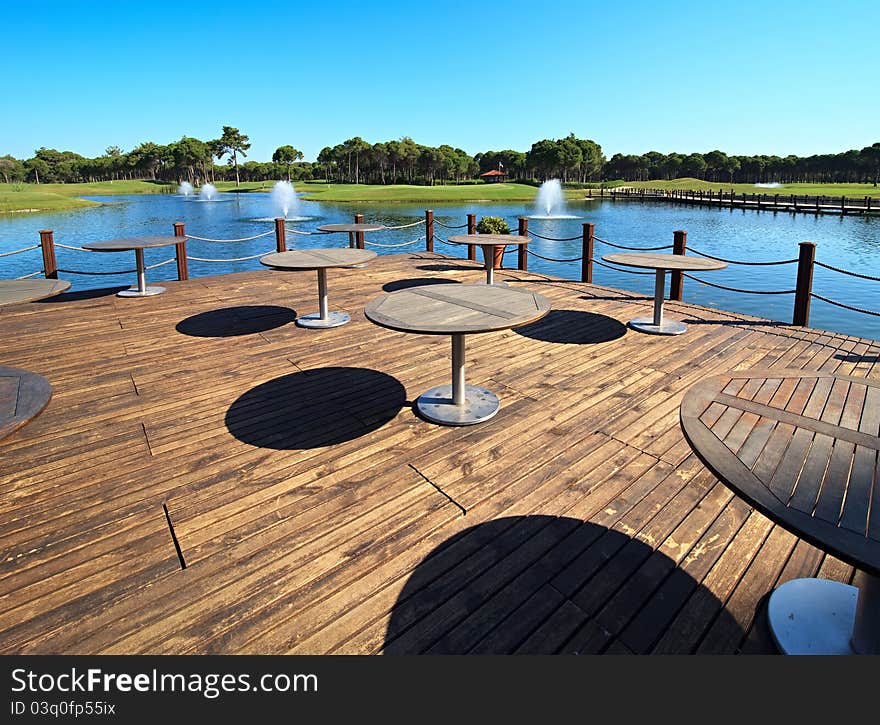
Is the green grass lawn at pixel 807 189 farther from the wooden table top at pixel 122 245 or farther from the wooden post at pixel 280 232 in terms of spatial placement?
the wooden table top at pixel 122 245

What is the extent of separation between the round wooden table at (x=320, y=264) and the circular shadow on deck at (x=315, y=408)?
1642 millimetres

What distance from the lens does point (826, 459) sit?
1.90 metres

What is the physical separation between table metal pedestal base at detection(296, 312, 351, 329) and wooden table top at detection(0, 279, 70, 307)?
264 centimetres

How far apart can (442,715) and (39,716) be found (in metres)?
1.36

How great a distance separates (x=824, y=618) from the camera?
2.17m

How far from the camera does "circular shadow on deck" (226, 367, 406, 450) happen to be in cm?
383

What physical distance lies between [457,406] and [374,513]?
1472 millimetres

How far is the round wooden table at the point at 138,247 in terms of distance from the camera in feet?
24.5

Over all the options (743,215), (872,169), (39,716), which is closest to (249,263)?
(39,716)

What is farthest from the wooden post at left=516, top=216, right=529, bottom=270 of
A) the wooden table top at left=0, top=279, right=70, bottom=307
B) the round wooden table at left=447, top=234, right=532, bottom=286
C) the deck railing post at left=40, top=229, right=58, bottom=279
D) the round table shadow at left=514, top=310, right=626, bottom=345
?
the deck railing post at left=40, top=229, right=58, bottom=279

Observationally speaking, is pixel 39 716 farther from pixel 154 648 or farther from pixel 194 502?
pixel 194 502

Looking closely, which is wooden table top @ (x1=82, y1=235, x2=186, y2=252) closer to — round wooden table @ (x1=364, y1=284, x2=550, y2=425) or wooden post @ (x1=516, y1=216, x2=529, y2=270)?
round wooden table @ (x1=364, y1=284, x2=550, y2=425)

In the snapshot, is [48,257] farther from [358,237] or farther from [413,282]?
[413,282]

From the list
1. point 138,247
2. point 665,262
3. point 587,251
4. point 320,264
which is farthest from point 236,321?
point 587,251
